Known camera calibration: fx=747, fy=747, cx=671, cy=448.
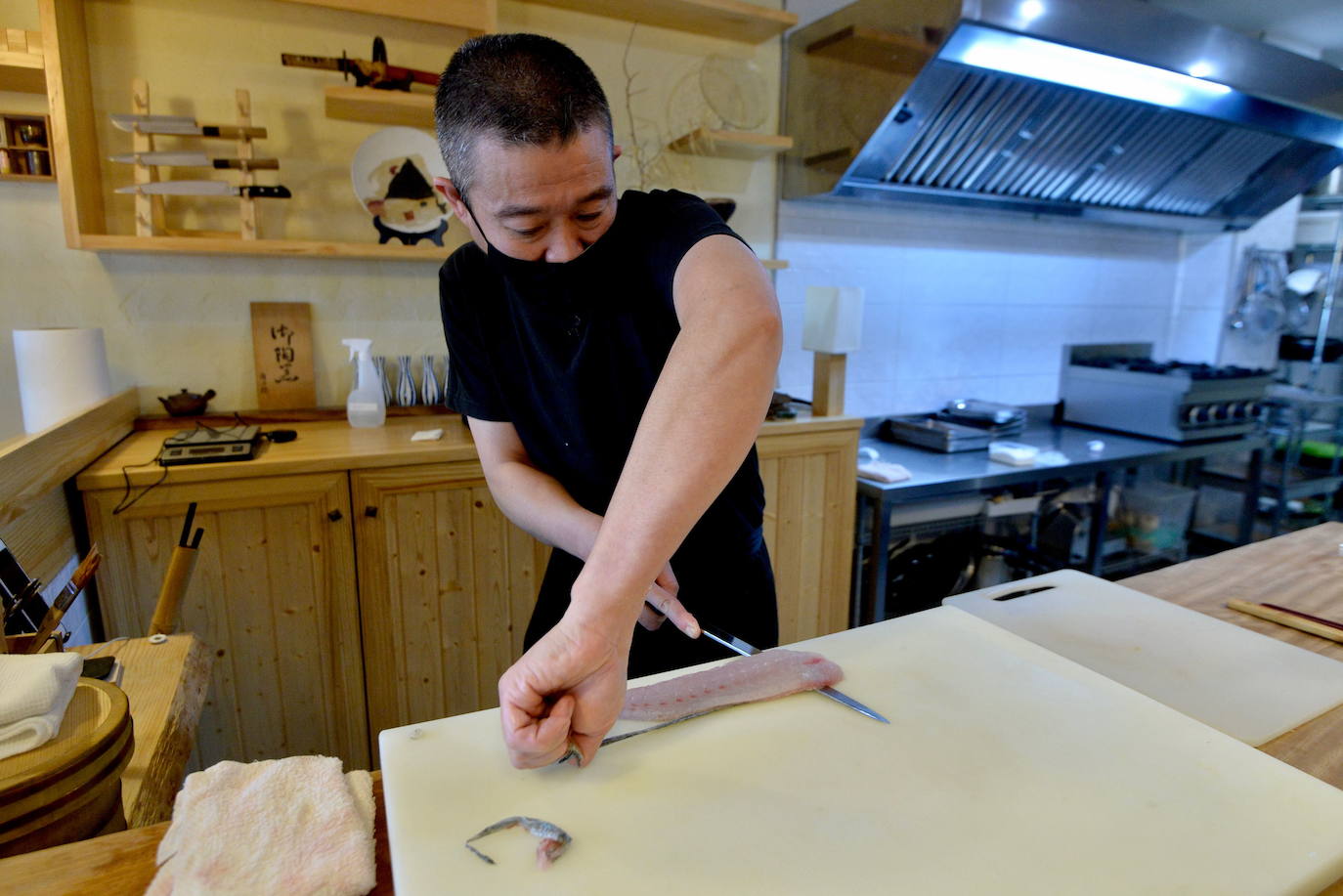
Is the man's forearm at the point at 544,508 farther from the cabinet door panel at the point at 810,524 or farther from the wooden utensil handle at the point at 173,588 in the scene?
the cabinet door panel at the point at 810,524

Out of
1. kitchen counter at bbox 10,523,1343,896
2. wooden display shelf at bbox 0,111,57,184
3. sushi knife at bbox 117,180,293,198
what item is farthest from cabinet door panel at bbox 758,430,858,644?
wooden display shelf at bbox 0,111,57,184

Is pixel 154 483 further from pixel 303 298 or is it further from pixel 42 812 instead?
pixel 42 812

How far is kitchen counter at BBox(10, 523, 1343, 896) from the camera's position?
Result: 1.78 ft

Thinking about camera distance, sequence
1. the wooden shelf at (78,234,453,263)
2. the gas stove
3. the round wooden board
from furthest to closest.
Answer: the gas stove → the wooden shelf at (78,234,453,263) → the round wooden board

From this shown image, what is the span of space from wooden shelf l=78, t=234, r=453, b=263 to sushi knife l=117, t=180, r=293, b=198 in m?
0.11

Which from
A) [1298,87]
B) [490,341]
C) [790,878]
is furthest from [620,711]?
[1298,87]

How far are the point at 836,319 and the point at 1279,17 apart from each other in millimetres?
3051

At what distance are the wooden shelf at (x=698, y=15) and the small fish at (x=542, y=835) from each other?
7.75 ft

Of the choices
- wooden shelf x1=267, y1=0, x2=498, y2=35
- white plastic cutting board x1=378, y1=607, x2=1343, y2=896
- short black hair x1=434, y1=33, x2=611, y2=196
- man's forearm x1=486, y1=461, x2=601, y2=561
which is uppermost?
wooden shelf x1=267, y1=0, x2=498, y2=35

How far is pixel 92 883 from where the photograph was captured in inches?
21.4

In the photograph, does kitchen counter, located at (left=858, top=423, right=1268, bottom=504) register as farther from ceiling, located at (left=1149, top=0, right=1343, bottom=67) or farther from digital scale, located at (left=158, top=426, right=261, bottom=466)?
ceiling, located at (left=1149, top=0, right=1343, bottom=67)

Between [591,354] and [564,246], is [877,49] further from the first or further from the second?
[564,246]

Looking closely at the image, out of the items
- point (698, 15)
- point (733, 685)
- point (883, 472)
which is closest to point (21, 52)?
point (698, 15)

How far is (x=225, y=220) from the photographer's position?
205 centimetres
